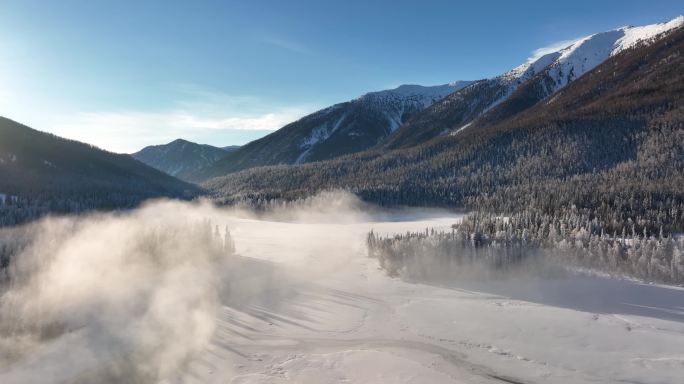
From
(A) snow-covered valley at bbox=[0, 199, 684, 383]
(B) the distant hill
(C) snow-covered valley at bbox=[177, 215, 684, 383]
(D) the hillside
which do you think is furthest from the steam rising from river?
(B) the distant hill

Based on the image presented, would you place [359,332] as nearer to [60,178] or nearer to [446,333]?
[446,333]

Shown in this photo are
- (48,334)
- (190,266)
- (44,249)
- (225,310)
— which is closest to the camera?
(48,334)

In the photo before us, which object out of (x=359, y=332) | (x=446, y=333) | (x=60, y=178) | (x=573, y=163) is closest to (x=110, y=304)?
(x=359, y=332)

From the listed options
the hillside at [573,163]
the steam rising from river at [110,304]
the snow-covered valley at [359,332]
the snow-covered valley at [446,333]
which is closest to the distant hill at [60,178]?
the hillside at [573,163]

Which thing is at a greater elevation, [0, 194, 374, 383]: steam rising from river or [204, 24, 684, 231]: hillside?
[204, 24, 684, 231]: hillside

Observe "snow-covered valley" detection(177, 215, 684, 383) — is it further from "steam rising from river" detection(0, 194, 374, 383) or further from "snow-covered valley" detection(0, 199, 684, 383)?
"steam rising from river" detection(0, 194, 374, 383)

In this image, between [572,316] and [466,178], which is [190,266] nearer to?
[572,316]

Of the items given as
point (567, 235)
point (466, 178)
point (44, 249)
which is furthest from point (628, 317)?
point (466, 178)
